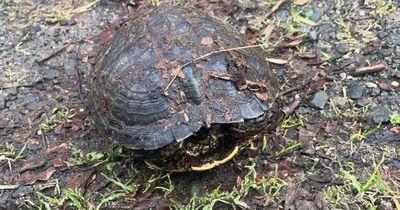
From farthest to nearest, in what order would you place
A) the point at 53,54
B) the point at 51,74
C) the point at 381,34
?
the point at 53,54 → the point at 51,74 → the point at 381,34

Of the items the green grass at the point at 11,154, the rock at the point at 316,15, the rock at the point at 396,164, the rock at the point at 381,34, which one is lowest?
the rock at the point at 396,164

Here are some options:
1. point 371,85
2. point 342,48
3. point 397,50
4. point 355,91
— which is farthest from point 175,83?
point 397,50

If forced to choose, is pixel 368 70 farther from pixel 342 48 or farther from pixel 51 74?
pixel 51 74

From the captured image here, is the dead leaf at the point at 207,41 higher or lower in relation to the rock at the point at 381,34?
higher

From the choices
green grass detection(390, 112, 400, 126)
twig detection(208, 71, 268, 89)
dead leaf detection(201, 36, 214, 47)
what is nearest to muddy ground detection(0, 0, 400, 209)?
green grass detection(390, 112, 400, 126)

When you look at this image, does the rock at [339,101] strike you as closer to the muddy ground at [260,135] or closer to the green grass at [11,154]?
the muddy ground at [260,135]

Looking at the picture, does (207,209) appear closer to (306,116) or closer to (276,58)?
(306,116)

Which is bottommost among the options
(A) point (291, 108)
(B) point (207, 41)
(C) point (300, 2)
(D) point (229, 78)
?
(A) point (291, 108)

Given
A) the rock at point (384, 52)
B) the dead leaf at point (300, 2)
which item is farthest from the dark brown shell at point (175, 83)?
the dead leaf at point (300, 2)
